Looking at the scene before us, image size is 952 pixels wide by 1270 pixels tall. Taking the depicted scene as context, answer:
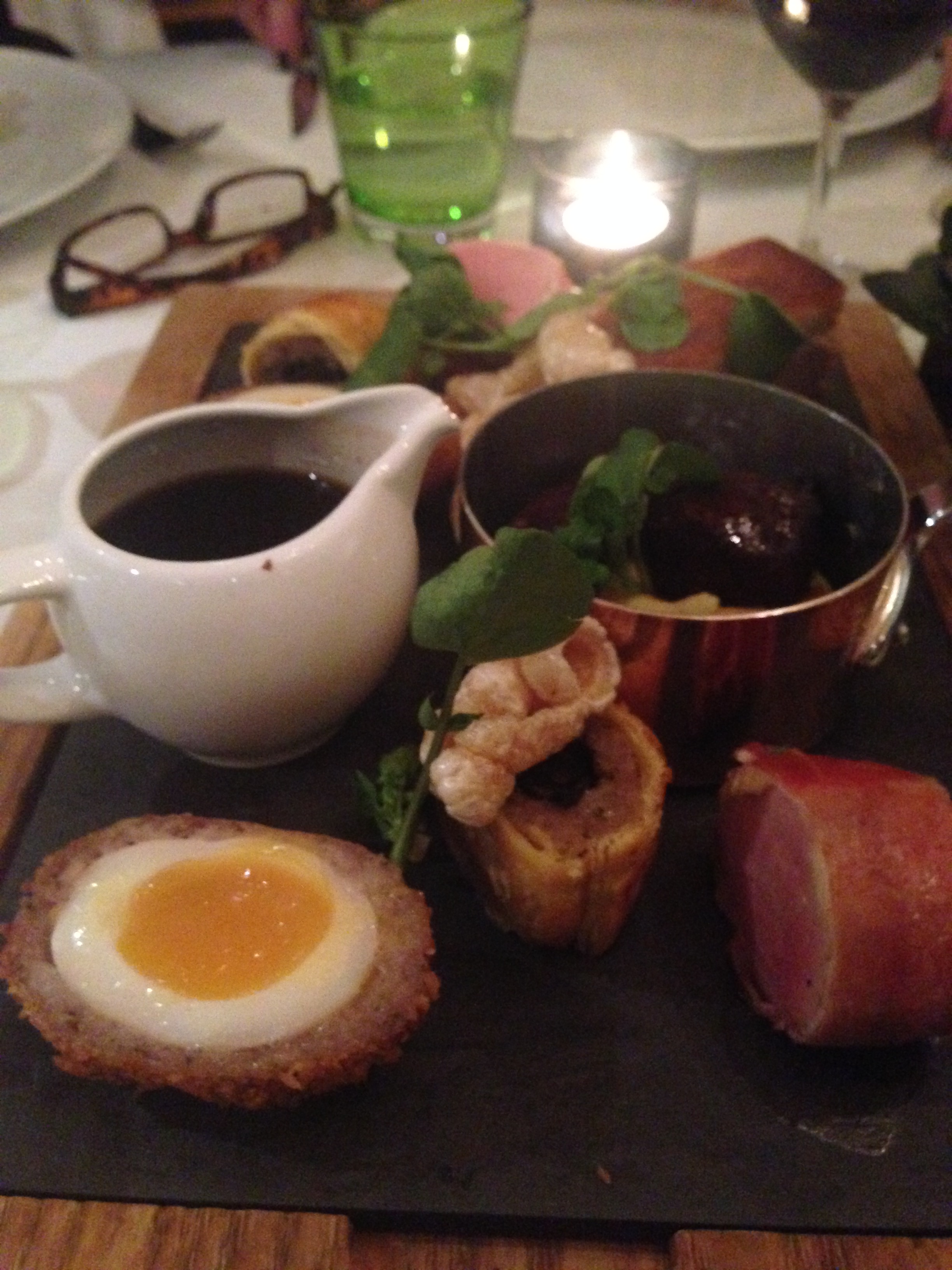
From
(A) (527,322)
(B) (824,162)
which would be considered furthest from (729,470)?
(B) (824,162)

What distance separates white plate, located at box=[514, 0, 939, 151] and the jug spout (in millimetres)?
1175

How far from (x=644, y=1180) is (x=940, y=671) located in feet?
1.90

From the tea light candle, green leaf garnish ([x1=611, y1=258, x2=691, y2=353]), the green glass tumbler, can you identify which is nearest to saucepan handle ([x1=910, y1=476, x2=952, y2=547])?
green leaf garnish ([x1=611, y1=258, x2=691, y2=353])

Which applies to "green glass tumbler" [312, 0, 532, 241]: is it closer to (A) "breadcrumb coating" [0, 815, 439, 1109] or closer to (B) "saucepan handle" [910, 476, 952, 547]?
(B) "saucepan handle" [910, 476, 952, 547]

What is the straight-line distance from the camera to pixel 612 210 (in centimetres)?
146

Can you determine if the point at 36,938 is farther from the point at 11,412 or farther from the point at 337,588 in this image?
the point at 11,412

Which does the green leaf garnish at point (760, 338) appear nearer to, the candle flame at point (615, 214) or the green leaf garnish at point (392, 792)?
the candle flame at point (615, 214)

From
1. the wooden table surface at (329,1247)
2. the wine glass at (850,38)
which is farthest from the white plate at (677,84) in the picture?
the wooden table surface at (329,1247)

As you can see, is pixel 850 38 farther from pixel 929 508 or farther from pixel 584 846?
pixel 584 846

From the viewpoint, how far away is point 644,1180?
665mm

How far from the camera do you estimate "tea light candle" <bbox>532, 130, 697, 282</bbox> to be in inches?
57.1

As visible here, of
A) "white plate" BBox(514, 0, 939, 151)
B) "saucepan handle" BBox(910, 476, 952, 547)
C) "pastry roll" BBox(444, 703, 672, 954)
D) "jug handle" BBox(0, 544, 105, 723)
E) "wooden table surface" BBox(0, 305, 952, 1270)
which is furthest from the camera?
"white plate" BBox(514, 0, 939, 151)

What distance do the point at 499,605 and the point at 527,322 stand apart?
0.67m

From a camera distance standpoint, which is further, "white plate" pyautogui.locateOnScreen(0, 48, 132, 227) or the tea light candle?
"white plate" pyautogui.locateOnScreen(0, 48, 132, 227)
